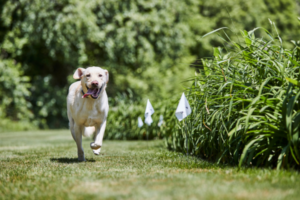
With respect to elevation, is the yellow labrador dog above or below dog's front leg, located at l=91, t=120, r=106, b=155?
above

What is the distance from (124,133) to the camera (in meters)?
12.3

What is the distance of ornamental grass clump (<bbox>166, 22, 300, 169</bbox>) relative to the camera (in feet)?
12.9

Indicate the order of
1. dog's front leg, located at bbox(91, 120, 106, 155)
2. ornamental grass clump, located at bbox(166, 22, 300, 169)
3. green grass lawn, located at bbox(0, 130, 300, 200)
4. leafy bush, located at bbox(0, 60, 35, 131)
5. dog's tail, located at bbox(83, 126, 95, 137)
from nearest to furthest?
green grass lawn, located at bbox(0, 130, 300, 200) → ornamental grass clump, located at bbox(166, 22, 300, 169) → dog's front leg, located at bbox(91, 120, 106, 155) → dog's tail, located at bbox(83, 126, 95, 137) → leafy bush, located at bbox(0, 60, 35, 131)

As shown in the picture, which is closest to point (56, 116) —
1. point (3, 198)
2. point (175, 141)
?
point (175, 141)

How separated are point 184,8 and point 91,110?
1895 cm

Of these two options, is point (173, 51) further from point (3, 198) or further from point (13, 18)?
point (3, 198)

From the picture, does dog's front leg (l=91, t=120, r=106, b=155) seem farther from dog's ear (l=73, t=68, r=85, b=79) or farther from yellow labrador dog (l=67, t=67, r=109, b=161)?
dog's ear (l=73, t=68, r=85, b=79)

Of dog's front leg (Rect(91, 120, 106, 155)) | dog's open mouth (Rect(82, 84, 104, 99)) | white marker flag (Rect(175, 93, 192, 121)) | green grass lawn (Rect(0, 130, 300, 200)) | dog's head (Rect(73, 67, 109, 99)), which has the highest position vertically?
dog's head (Rect(73, 67, 109, 99))

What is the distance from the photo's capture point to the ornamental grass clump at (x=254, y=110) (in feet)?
12.9

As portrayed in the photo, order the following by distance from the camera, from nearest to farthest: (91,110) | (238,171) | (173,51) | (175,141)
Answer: (238,171)
(91,110)
(175,141)
(173,51)

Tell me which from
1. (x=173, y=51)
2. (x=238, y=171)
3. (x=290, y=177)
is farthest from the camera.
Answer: (x=173, y=51)

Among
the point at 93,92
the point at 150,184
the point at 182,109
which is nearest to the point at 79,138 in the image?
the point at 93,92

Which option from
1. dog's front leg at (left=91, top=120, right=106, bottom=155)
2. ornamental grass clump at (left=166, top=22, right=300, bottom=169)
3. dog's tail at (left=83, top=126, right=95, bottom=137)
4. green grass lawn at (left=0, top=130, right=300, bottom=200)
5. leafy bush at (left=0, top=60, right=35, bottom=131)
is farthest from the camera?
leafy bush at (left=0, top=60, right=35, bottom=131)

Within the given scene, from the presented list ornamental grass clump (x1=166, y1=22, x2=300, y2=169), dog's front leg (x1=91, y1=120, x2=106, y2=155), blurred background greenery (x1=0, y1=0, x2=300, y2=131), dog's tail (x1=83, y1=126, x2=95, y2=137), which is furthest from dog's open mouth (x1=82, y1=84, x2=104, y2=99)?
blurred background greenery (x1=0, y1=0, x2=300, y2=131)
